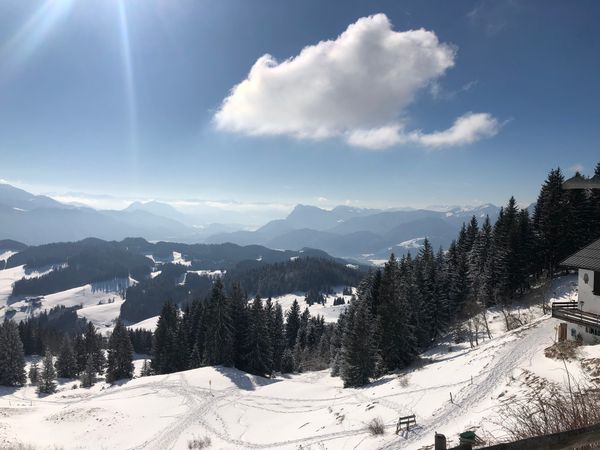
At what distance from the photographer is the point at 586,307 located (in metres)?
24.5

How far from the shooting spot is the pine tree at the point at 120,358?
73750 millimetres

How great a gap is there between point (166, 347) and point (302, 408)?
41425 millimetres

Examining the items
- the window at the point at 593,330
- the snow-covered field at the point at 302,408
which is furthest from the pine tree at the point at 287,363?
the window at the point at 593,330

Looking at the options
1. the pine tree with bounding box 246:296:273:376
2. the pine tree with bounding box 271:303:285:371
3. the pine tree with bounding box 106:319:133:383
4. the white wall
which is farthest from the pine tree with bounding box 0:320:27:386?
the white wall

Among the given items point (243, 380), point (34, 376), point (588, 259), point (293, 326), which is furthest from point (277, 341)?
point (588, 259)

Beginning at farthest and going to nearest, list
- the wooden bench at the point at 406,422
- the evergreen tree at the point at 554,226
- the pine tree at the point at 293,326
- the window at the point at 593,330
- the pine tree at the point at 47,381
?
the pine tree at the point at 293,326
the pine tree at the point at 47,381
the evergreen tree at the point at 554,226
the window at the point at 593,330
the wooden bench at the point at 406,422

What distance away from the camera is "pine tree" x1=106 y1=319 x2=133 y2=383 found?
73.8 m

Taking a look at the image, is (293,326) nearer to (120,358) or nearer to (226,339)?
(120,358)

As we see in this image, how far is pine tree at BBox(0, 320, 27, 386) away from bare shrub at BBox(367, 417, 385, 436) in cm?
7904

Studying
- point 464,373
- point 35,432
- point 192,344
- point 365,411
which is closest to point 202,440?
point 365,411

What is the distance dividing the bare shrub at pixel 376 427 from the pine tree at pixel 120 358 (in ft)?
211

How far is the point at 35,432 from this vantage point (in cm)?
3403

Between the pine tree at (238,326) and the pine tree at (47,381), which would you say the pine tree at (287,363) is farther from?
the pine tree at (47,381)

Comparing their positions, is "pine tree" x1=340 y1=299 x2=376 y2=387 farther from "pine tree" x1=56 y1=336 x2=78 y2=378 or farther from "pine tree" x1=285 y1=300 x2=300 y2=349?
"pine tree" x1=56 y1=336 x2=78 y2=378
